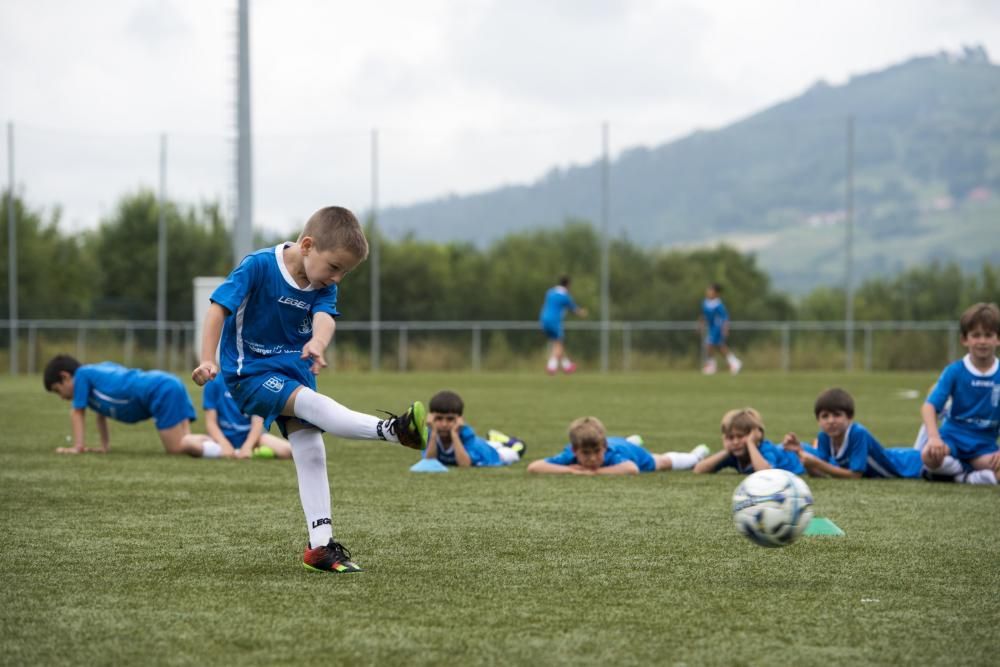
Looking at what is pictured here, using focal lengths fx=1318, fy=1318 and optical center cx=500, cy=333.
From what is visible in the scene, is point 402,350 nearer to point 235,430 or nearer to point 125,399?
point 235,430

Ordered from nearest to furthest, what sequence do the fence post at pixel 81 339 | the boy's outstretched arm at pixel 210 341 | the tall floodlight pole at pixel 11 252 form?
the boy's outstretched arm at pixel 210 341
the tall floodlight pole at pixel 11 252
the fence post at pixel 81 339

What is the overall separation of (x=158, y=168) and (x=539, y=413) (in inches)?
779

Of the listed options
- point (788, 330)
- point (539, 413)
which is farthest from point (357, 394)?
point (788, 330)

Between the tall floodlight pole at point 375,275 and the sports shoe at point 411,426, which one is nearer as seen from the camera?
the sports shoe at point 411,426

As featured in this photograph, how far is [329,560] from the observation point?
493 cm

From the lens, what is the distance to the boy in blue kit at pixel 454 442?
903 centimetres

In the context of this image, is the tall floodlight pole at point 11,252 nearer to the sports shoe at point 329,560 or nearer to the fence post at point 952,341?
the fence post at point 952,341

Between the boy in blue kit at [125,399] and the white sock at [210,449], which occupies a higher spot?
the boy in blue kit at [125,399]

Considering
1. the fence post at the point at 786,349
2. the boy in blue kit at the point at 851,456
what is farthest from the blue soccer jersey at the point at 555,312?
the boy in blue kit at the point at 851,456

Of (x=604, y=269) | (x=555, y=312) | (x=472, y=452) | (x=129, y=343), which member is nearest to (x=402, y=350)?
(x=604, y=269)

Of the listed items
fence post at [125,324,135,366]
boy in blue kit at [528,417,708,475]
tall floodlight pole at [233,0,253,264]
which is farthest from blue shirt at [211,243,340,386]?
fence post at [125,324,135,366]

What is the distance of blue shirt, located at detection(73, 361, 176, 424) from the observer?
31.9 feet

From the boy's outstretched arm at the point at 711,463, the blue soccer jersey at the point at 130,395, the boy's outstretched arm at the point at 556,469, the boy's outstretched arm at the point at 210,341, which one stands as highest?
the boy's outstretched arm at the point at 210,341

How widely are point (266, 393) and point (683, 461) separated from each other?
4903 mm
